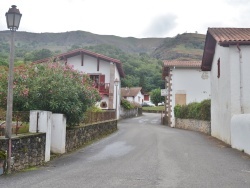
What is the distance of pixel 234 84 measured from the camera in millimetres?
15672

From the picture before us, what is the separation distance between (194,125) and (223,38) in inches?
521

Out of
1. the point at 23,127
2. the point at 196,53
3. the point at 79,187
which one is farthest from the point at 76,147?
the point at 196,53

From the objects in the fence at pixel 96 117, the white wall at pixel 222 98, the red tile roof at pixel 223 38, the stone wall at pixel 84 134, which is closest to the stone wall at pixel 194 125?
the white wall at pixel 222 98

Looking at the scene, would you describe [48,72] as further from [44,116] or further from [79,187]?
[79,187]

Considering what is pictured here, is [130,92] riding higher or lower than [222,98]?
higher

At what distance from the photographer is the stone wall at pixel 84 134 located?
44.5ft

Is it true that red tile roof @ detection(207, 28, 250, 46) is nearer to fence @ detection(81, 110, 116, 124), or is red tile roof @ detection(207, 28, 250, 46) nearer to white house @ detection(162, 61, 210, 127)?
fence @ detection(81, 110, 116, 124)

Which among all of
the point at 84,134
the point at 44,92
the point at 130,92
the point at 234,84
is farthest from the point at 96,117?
the point at 130,92

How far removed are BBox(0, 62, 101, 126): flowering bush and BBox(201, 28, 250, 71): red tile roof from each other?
6977 millimetres

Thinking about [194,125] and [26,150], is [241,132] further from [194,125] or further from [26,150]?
[194,125]

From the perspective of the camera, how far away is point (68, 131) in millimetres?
13391

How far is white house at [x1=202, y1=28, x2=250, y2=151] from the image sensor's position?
14096 mm

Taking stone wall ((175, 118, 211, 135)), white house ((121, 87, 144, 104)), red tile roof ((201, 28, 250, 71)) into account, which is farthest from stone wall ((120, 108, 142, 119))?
red tile roof ((201, 28, 250, 71))

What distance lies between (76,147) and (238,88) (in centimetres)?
774
